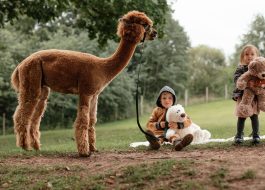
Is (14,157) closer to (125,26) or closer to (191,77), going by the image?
(125,26)

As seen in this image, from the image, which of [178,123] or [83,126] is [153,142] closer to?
[178,123]

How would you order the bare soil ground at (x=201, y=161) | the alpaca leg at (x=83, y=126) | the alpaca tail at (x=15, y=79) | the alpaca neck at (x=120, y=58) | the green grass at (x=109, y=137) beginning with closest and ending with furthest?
the bare soil ground at (x=201, y=161), the alpaca leg at (x=83, y=126), the alpaca neck at (x=120, y=58), the alpaca tail at (x=15, y=79), the green grass at (x=109, y=137)

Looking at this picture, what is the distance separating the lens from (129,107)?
111 ft

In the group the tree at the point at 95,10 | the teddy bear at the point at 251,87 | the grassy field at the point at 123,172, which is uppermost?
the tree at the point at 95,10

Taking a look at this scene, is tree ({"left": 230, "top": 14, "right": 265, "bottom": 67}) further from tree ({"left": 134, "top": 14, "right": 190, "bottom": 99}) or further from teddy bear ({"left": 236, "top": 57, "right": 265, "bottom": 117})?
teddy bear ({"left": 236, "top": 57, "right": 265, "bottom": 117})

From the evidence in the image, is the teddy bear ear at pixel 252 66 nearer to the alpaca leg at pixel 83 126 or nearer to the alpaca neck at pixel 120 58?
the alpaca neck at pixel 120 58

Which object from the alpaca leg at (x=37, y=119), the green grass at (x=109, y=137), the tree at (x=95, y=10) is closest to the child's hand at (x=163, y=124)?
the green grass at (x=109, y=137)

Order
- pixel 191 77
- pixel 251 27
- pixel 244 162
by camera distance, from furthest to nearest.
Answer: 1. pixel 191 77
2. pixel 251 27
3. pixel 244 162

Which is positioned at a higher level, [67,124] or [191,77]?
[191,77]

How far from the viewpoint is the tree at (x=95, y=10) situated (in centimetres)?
1577

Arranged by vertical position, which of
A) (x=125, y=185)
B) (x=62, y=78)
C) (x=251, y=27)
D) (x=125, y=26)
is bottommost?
(x=125, y=185)

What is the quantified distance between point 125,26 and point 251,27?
3131 cm

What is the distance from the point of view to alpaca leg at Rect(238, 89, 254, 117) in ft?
27.0

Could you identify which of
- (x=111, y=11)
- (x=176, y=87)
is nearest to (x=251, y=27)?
(x=176, y=87)
